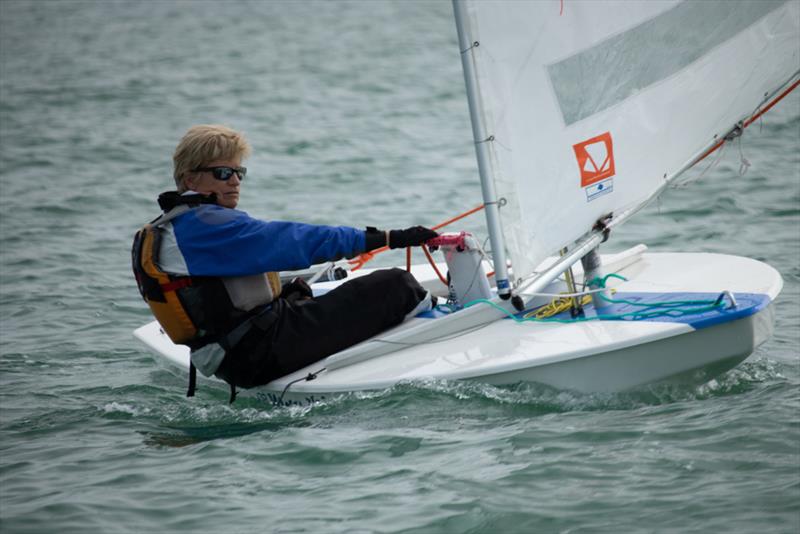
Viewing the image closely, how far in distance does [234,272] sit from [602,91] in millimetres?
1578

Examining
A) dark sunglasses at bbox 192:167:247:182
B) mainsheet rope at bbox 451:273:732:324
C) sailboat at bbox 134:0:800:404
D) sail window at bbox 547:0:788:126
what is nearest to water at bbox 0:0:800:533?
sailboat at bbox 134:0:800:404

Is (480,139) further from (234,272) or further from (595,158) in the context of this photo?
(234,272)

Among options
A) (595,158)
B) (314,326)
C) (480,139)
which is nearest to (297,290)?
(314,326)

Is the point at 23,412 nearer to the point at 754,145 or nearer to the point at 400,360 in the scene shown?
the point at 400,360

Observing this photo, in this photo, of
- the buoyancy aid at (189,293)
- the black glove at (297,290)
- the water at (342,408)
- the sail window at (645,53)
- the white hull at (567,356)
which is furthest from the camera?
the black glove at (297,290)

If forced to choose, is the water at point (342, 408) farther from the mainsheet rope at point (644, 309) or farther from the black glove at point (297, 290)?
the black glove at point (297, 290)

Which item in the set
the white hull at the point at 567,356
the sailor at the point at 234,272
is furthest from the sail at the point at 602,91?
the sailor at the point at 234,272

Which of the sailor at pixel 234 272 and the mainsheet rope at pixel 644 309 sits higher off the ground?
the sailor at pixel 234 272

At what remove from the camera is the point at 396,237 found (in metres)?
4.20

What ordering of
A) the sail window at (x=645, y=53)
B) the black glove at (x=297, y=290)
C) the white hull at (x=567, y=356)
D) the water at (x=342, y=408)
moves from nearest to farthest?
the water at (x=342, y=408) < the white hull at (x=567, y=356) < the sail window at (x=645, y=53) < the black glove at (x=297, y=290)

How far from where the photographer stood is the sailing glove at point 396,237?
4164mm

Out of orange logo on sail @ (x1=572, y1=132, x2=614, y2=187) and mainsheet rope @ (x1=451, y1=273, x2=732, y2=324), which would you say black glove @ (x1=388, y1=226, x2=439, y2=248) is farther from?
orange logo on sail @ (x1=572, y1=132, x2=614, y2=187)

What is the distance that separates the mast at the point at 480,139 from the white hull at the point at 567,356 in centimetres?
32

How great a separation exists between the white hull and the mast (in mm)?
319
